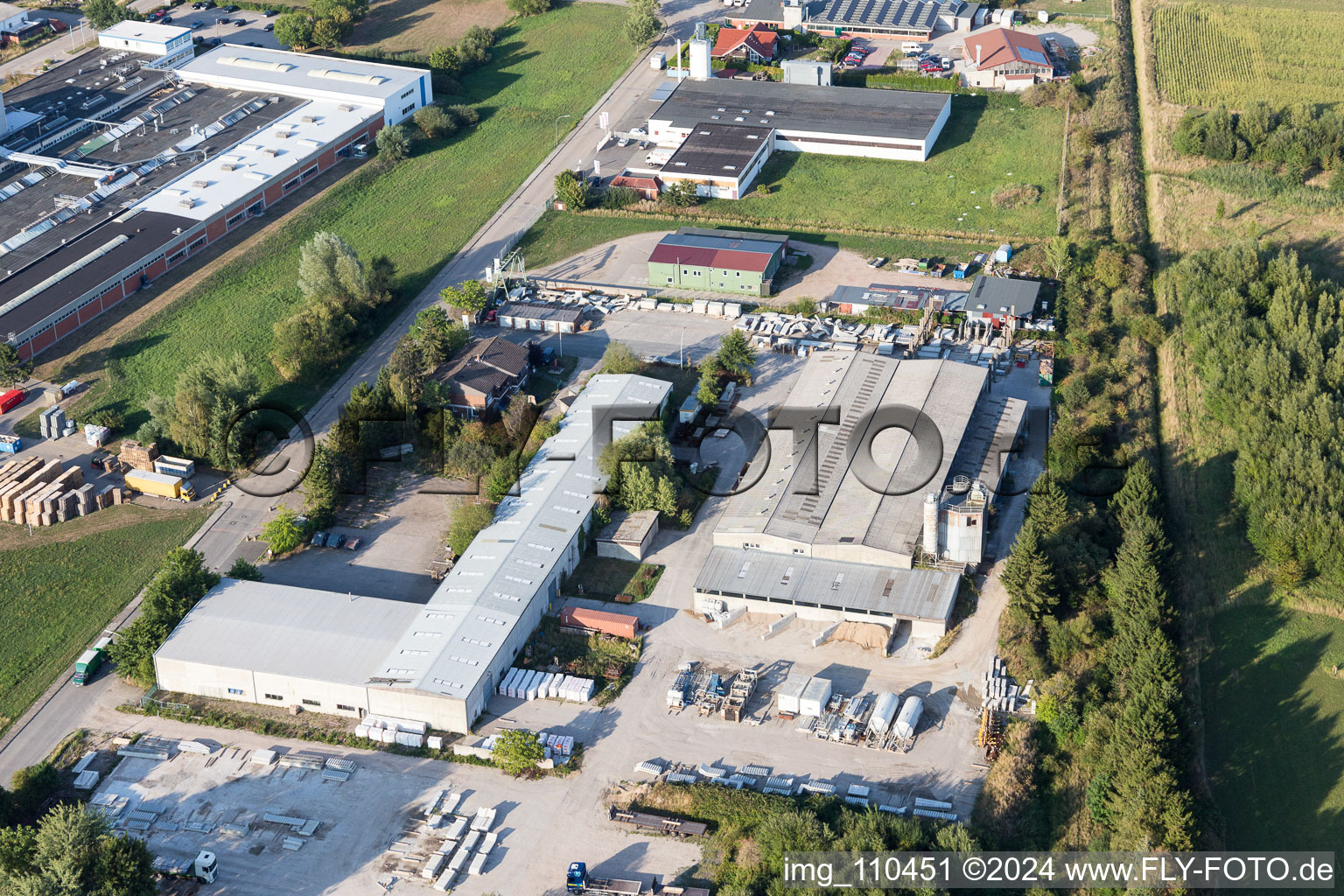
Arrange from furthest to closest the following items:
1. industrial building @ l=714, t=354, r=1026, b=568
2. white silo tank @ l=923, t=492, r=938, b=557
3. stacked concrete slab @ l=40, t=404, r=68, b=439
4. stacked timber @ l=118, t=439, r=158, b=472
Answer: stacked concrete slab @ l=40, t=404, r=68, b=439 < stacked timber @ l=118, t=439, r=158, b=472 < industrial building @ l=714, t=354, r=1026, b=568 < white silo tank @ l=923, t=492, r=938, b=557

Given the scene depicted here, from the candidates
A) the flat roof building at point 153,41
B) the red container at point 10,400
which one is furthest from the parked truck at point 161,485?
the flat roof building at point 153,41

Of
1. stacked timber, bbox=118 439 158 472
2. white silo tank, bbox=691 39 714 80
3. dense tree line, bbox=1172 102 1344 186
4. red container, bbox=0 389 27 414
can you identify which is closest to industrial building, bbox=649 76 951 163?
white silo tank, bbox=691 39 714 80

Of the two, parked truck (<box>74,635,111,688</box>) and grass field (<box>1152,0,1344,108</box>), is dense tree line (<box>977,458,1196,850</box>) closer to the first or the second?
parked truck (<box>74,635,111,688</box>)

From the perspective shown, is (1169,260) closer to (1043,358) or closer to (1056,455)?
(1043,358)

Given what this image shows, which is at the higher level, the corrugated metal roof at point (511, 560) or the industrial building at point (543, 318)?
the industrial building at point (543, 318)

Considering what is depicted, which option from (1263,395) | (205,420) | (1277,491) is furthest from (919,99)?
(205,420)

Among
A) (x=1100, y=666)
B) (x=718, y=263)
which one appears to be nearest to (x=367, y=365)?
(x=718, y=263)

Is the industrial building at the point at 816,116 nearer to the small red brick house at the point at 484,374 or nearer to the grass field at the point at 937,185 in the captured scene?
the grass field at the point at 937,185
